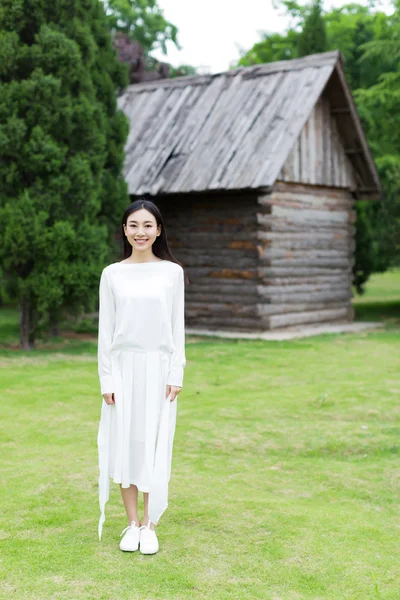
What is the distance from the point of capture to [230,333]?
15.6 meters

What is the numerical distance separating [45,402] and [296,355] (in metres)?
5.05

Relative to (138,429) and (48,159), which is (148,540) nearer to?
(138,429)

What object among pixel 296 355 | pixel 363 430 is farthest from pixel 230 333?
pixel 363 430

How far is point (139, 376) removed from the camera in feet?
15.3

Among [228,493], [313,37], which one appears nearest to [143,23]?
[313,37]

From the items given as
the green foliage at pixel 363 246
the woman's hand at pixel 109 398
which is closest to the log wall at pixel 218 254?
the green foliage at pixel 363 246

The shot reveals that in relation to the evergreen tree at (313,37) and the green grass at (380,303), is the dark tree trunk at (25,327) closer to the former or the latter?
the green grass at (380,303)

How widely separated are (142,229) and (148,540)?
184 centimetres

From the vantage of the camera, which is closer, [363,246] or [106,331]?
[106,331]

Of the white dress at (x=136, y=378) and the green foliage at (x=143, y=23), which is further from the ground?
the green foliage at (x=143, y=23)

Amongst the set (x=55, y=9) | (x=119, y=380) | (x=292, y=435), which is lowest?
(x=292, y=435)

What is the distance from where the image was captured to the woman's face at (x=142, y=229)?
4746 mm

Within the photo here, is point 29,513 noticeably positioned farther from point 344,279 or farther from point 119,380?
point 344,279

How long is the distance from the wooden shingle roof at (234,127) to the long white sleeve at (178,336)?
9.77m
